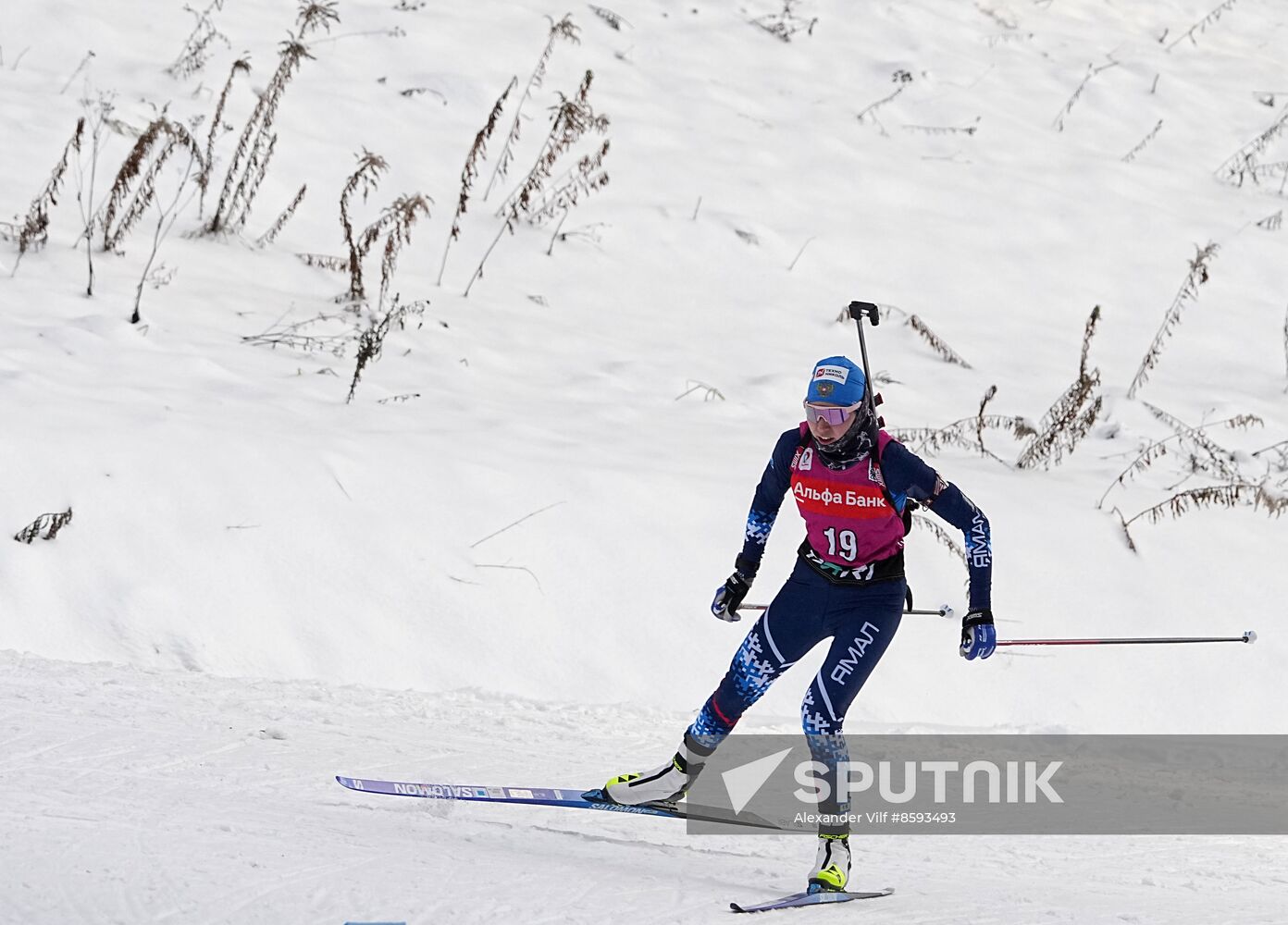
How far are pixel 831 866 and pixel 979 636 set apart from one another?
934 mm

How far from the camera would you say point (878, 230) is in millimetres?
A: 12070

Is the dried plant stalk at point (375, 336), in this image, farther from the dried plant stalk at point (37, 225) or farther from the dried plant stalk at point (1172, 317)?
the dried plant stalk at point (1172, 317)

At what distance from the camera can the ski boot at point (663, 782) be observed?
475 centimetres

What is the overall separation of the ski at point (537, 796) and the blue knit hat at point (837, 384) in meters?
1.67

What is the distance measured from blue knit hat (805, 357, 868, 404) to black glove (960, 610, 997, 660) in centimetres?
86

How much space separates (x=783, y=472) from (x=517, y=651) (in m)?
2.09

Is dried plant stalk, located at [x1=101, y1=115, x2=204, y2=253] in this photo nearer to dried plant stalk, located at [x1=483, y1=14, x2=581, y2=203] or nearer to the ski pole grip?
dried plant stalk, located at [x1=483, y1=14, x2=581, y2=203]

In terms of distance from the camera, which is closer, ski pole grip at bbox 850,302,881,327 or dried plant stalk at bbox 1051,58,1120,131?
ski pole grip at bbox 850,302,881,327

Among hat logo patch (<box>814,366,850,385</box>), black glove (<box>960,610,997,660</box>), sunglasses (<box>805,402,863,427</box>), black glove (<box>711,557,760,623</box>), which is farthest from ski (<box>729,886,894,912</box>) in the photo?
hat logo patch (<box>814,366,850,385</box>)

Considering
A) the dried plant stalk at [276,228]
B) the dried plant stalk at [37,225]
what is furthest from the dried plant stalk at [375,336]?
the dried plant stalk at [37,225]

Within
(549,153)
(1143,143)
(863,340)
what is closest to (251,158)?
(549,153)

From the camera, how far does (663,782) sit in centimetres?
479

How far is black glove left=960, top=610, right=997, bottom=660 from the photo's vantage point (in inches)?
170

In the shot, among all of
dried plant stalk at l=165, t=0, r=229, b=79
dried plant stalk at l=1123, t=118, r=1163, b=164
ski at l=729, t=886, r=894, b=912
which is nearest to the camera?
ski at l=729, t=886, r=894, b=912
